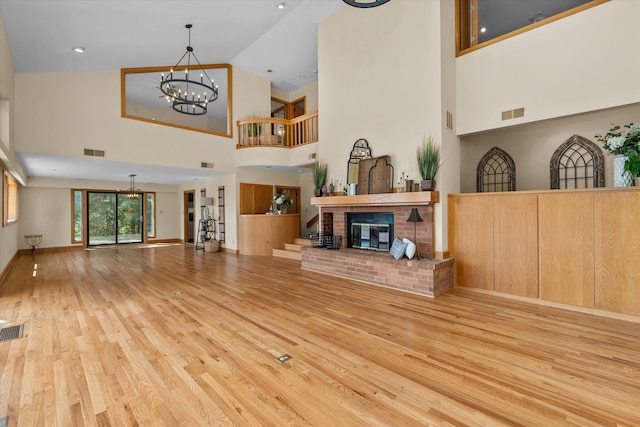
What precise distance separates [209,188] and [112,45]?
5.24 meters

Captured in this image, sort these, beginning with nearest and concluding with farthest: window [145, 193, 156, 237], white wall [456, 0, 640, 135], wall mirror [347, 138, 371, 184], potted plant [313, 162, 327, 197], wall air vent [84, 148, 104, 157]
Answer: white wall [456, 0, 640, 135] < wall mirror [347, 138, 371, 184] < wall air vent [84, 148, 104, 157] < potted plant [313, 162, 327, 197] < window [145, 193, 156, 237]

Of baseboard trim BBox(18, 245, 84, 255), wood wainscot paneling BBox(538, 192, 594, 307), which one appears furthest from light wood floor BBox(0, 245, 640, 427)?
baseboard trim BBox(18, 245, 84, 255)

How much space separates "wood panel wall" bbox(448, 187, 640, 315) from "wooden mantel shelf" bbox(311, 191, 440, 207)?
22.6 inches

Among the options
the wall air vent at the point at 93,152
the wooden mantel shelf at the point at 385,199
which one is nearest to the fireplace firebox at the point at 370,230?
the wooden mantel shelf at the point at 385,199

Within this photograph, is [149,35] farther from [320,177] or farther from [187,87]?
[320,177]

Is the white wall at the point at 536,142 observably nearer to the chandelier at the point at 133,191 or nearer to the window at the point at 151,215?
the chandelier at the point at 133,191

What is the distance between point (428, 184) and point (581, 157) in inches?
90.1

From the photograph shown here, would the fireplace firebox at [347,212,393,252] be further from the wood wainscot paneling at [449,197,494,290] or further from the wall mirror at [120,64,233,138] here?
the wall mirror at [120,64,233,138]

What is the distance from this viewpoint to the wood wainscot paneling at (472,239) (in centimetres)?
457

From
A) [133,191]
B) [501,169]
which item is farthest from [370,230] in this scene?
[133,191]

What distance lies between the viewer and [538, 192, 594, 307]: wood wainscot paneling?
3.74 meters

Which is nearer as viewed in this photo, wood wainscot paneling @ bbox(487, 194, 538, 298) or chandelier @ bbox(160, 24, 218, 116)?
wood wainscot paneling @ bbox(487, 194, 538, 298)

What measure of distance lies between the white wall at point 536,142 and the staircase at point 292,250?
14.3 feet

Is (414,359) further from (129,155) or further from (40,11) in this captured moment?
(129,155)
